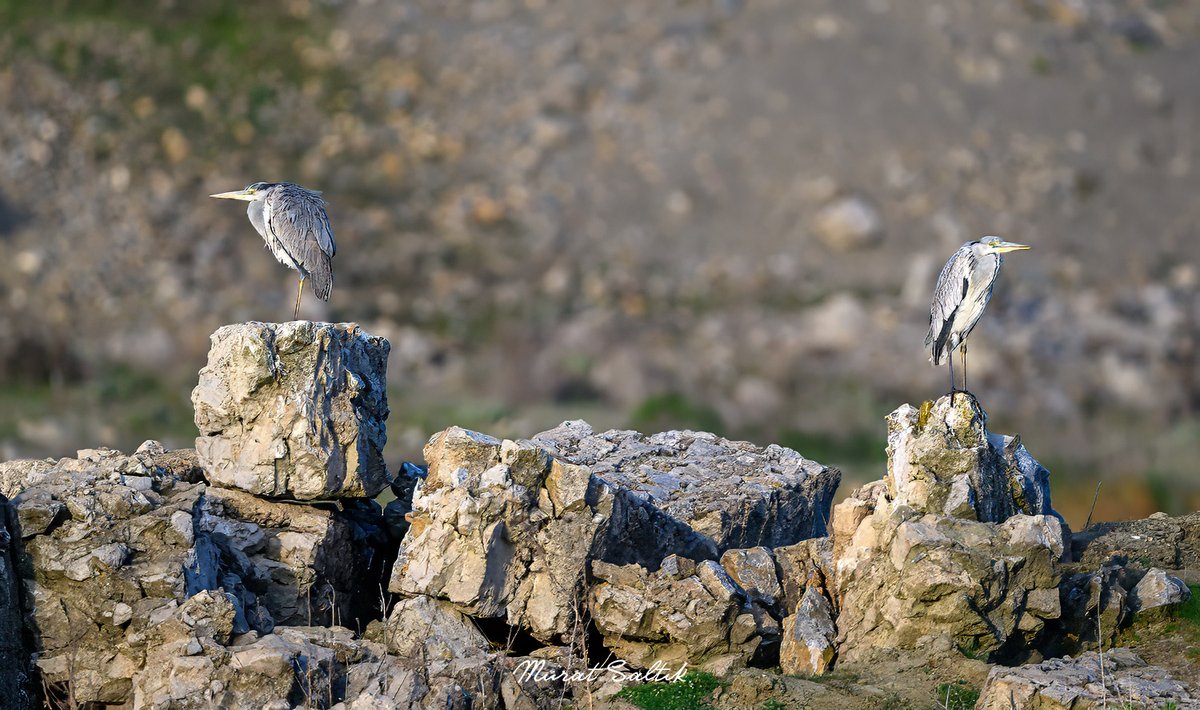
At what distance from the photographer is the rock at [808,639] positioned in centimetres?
1334

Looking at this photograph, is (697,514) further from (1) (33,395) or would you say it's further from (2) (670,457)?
(1) (33,395)

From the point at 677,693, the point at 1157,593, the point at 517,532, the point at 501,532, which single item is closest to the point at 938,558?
the point at 1157,593

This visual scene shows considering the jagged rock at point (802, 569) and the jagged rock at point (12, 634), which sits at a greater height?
the jagged rock at point (802, 569)

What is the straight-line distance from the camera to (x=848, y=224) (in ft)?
141

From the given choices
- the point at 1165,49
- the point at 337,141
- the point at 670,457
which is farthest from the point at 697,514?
the point at 1165,49

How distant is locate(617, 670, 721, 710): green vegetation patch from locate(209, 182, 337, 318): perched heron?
16.4 ft

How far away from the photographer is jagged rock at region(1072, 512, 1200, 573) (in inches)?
603

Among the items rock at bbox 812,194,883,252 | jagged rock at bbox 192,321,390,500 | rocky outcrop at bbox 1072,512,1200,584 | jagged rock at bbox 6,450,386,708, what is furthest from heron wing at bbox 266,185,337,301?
rock at bbox 812,194,883,252

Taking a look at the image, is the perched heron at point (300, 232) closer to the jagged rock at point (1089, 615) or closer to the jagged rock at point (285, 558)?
the jagged rock at point (285, 558)

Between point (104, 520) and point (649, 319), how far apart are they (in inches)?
1042

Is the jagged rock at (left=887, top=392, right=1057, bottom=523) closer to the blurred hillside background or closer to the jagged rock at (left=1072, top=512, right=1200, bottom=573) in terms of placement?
the jagged rock at (left=1072, top=512, right=1200, bottom=573)

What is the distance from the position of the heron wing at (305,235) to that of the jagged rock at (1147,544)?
783 cm

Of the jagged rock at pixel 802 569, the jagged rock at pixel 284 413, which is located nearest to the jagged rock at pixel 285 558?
the jagged rock at pixel 284 413

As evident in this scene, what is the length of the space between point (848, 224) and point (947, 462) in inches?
1161
